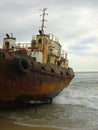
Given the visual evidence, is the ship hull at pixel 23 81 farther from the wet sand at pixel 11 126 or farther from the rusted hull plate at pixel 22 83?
the wet sand at pixel 11 126

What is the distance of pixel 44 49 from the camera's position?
1491 centimetres

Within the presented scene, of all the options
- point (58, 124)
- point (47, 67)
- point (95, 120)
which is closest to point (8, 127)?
point (58, 124)

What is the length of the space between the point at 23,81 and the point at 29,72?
43 centimetres

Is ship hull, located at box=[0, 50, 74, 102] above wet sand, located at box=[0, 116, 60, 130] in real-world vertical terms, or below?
above

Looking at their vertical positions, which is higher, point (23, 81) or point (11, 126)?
point (23, 81)

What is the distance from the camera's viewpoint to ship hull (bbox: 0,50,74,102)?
11164 mm

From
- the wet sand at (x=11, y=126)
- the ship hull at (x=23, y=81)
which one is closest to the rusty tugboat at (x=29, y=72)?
the ship hull at (x=23, y=81)

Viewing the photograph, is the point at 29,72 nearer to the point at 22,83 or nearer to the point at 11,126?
the point at 22,83

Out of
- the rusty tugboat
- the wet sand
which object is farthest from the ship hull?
the wet sand

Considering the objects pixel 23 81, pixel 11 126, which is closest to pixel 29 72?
pixel 23 81

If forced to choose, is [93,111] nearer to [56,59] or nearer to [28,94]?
[28,94]

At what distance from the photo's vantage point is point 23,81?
11617mm

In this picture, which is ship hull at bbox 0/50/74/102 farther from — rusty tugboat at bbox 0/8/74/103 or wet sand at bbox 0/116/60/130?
wet sand at bbox 0/116/60/130

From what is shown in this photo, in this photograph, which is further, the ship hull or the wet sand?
the ship hull
